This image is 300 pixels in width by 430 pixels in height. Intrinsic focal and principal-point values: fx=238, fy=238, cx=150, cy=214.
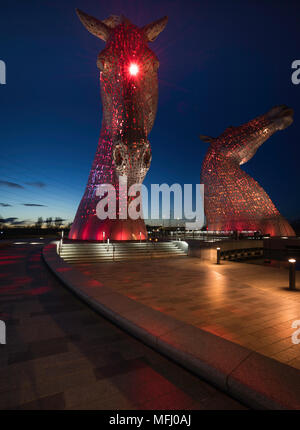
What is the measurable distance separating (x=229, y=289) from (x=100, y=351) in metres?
4.93

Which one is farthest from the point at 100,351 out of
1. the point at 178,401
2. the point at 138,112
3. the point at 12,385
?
the point at 138,112

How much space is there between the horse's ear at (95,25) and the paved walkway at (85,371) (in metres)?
23.6

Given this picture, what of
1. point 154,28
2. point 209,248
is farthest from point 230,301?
point 154,28

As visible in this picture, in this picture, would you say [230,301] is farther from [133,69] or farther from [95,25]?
[95,25]

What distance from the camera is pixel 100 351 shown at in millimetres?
3508

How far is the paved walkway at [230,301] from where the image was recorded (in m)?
3.93

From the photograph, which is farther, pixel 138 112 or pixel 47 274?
pixel 138 112

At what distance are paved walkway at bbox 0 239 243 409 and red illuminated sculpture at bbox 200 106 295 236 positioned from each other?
102ft

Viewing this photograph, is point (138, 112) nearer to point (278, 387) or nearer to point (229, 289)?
point (229, 289)

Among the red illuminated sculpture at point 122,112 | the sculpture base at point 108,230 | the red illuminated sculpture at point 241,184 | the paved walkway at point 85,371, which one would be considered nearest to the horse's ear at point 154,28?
the red illuminated sculpture at point 122,112

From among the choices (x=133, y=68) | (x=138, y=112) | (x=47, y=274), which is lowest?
(x=47, y=274)

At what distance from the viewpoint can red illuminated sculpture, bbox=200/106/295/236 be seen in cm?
3186

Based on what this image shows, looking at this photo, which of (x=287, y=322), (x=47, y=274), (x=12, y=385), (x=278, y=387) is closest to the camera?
(x=278, y=387)

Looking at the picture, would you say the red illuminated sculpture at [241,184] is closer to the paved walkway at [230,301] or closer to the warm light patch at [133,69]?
the warm light patch at [133,69]
